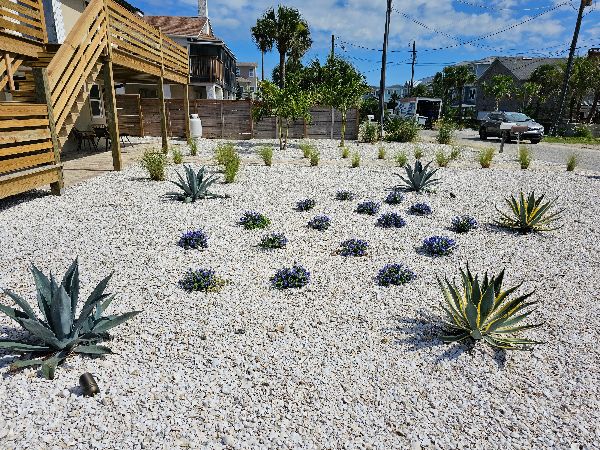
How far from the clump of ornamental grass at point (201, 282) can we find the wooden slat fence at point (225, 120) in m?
17.2

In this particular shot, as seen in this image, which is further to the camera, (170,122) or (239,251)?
(170,122)

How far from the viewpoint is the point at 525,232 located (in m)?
6.37

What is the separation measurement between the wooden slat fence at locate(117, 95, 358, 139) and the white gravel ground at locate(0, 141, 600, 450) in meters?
14.6

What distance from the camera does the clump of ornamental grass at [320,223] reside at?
20.6 feet

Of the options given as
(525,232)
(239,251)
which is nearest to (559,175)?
(525,232)

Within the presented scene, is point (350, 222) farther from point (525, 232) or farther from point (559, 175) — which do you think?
point (559, 175)

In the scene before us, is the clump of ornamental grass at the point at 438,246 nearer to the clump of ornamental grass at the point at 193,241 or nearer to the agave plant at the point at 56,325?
the clump of ornamental grass at the point at 193,241

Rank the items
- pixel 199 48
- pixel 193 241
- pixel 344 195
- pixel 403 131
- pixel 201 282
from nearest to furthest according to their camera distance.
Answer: pixel 201 282 < pixel 193 241 < pixel 344 195 < pixel 403 131 < pixel 199 48

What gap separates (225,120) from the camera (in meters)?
20.5

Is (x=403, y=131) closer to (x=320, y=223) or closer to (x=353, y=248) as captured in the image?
(x=320, y=223)

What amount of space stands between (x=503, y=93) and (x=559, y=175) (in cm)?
3593

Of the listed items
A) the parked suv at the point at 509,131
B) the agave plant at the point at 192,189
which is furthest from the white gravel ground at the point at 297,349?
the parked suv at the point at 509,131

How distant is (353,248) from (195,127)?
52.0 feet

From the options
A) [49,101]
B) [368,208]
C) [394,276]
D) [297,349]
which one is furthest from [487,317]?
[49,101]
